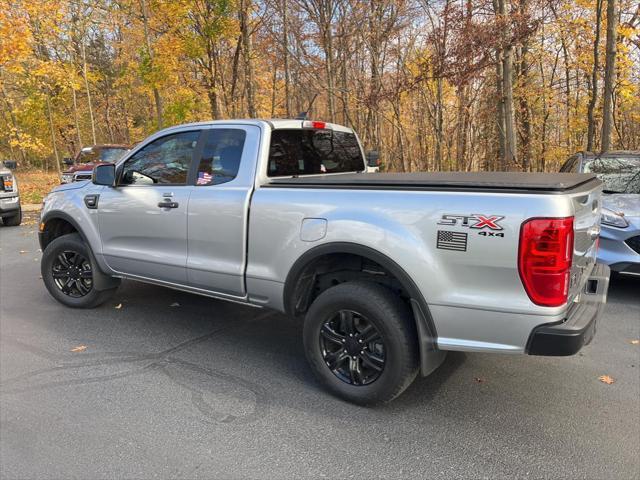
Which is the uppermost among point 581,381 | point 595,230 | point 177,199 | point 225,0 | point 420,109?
point 225,0

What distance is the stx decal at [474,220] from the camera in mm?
2506

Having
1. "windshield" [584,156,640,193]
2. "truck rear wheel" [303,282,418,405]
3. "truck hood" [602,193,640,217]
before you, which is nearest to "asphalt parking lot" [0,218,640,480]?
"truck rear wheel" [303,282,418,405]

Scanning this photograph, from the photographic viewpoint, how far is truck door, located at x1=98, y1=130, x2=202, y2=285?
13.3 ft

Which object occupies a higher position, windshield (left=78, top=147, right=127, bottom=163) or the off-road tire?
windshield (left=78, top=147, right=127, bottom=163)

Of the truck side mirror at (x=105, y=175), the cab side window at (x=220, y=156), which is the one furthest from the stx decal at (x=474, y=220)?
the truck side mirror at (x=105, y=175)

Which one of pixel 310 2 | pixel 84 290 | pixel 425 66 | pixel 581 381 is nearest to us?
pixel 581 381

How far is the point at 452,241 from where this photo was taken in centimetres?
264

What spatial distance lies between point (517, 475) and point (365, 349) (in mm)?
1121

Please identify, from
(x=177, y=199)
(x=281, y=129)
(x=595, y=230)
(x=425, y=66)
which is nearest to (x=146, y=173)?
(x=177, y=199)

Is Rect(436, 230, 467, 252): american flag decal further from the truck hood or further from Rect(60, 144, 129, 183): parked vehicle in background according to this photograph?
Rect(60, 144, 129, 183): parked vehicle in background

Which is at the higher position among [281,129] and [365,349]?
[281,129]

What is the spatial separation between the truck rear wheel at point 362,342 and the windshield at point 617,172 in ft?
14.8

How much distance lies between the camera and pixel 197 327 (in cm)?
461

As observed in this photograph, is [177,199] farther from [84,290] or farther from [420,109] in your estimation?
[420,109]
